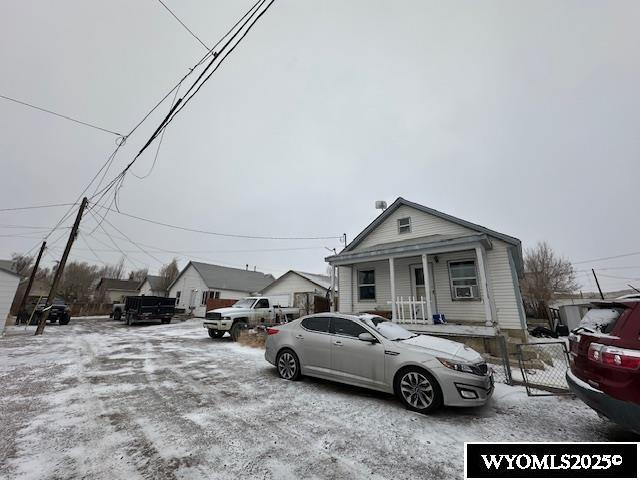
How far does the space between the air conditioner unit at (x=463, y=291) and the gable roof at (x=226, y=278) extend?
24.5 meters

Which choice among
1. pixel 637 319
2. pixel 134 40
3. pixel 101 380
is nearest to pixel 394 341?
pixel 637 319

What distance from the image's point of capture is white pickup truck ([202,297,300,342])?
12.4 meters

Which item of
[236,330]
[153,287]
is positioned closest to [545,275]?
[236,330]

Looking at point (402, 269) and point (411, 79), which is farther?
point (402, 269)

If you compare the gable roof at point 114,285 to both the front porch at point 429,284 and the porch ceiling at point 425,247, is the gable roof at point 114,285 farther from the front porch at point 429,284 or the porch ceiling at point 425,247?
the porch ceiling at point 425,247

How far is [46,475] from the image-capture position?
2.51 metres

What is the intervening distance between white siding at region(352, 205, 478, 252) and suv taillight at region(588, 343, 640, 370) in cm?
921

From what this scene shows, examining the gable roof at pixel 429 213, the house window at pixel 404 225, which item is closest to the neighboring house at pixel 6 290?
the gable roof at pixel 429 213

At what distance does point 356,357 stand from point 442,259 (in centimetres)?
819

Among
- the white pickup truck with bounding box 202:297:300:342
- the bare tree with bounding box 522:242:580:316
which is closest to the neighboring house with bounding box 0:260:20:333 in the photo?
the white pickup truck with bounding box 202:297:300:342

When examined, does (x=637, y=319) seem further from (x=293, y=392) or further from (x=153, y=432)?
(x=153, y=432)

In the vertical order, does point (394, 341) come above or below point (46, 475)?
above

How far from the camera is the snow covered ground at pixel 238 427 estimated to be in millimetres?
2711

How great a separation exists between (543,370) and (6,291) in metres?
25.4
